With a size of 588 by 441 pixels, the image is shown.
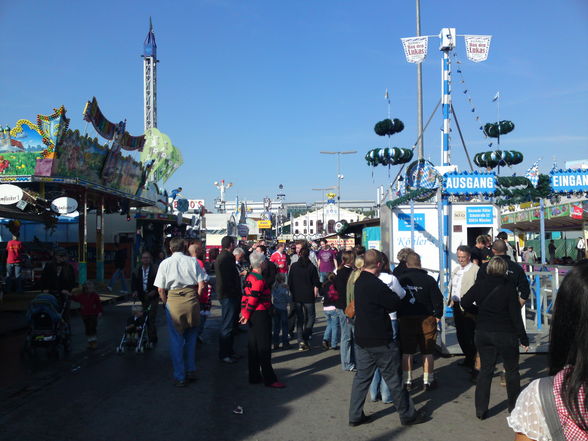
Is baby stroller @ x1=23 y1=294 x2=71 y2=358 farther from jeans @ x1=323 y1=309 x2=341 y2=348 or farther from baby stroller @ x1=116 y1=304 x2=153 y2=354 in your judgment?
jeans @ x1=323 y1=309 x2=341 y2=348

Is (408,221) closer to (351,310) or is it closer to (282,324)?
(282,324)

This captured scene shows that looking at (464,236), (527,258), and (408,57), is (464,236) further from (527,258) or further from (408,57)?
(527,258)

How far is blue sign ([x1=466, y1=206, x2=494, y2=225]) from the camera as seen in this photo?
12.2 m

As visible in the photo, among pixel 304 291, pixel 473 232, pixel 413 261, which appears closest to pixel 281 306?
pixel 304 291

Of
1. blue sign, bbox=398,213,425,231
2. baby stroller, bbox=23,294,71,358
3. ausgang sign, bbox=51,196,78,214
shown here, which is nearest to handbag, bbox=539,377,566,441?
baby stroller, bbox=23,294,71,358

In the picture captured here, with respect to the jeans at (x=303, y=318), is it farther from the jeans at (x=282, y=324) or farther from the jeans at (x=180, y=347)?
the jeans at (x=180, y=347)

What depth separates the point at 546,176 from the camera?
1002cm

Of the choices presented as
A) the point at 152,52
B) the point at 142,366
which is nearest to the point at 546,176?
the point at 142,366

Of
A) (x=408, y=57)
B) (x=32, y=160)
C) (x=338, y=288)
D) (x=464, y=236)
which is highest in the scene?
(x=408, y=57)

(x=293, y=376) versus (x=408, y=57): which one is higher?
(x=408, y=57)

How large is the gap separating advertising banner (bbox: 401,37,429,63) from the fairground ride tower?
2239 inches

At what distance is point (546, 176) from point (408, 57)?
6.79m

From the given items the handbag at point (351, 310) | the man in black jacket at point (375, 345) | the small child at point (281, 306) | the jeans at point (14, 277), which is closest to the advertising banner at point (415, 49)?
the small child at point (281, 306)

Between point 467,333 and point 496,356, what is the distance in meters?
2.23
